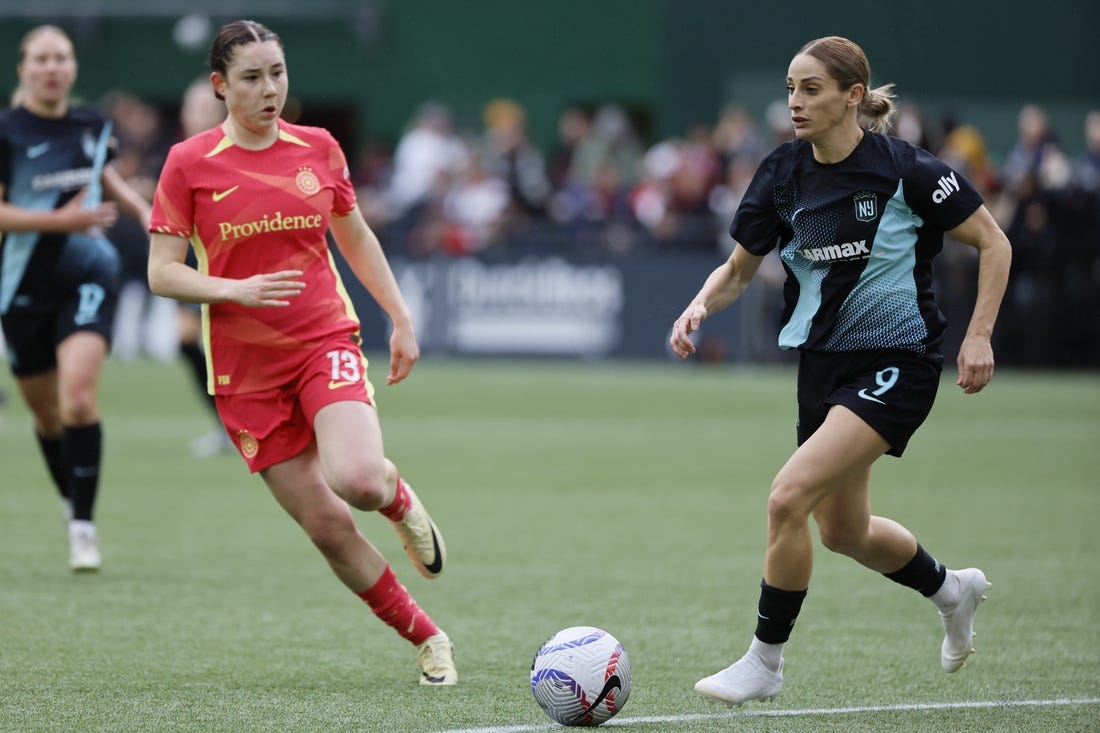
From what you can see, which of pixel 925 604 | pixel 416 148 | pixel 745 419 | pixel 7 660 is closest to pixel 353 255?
pixel 7 660

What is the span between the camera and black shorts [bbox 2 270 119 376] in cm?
879

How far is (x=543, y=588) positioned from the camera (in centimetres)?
842

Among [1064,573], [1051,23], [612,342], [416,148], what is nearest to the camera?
[1064,573]

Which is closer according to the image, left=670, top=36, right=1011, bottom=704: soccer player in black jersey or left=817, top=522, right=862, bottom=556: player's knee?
left=670, top=36, right=1011, bottom=704: soccer player in black jersey

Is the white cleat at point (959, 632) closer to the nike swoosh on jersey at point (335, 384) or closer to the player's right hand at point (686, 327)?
the player's right hand at point (686, 327)

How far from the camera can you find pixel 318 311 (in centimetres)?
627

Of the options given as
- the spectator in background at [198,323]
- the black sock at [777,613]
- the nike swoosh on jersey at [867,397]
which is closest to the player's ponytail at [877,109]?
the nike swoosh on jersey at [867,397]

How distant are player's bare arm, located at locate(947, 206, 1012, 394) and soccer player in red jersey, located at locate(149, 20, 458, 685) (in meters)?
1.97

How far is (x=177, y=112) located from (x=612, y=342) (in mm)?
12068

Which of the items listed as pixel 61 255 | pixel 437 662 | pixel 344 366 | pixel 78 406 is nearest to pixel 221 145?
pixel 344 366

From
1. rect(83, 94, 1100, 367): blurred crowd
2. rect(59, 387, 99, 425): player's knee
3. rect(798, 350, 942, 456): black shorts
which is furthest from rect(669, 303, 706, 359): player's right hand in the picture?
rect(83, 94, 1100, 367): blurred crowd

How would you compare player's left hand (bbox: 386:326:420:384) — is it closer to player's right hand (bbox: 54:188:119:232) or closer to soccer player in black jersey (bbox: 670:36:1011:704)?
soccer player in black jersey (bbox: 670:36:1011:704)

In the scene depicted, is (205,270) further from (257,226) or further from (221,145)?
(221,145)

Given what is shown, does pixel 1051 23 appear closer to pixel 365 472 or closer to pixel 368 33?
pixel 368 33
